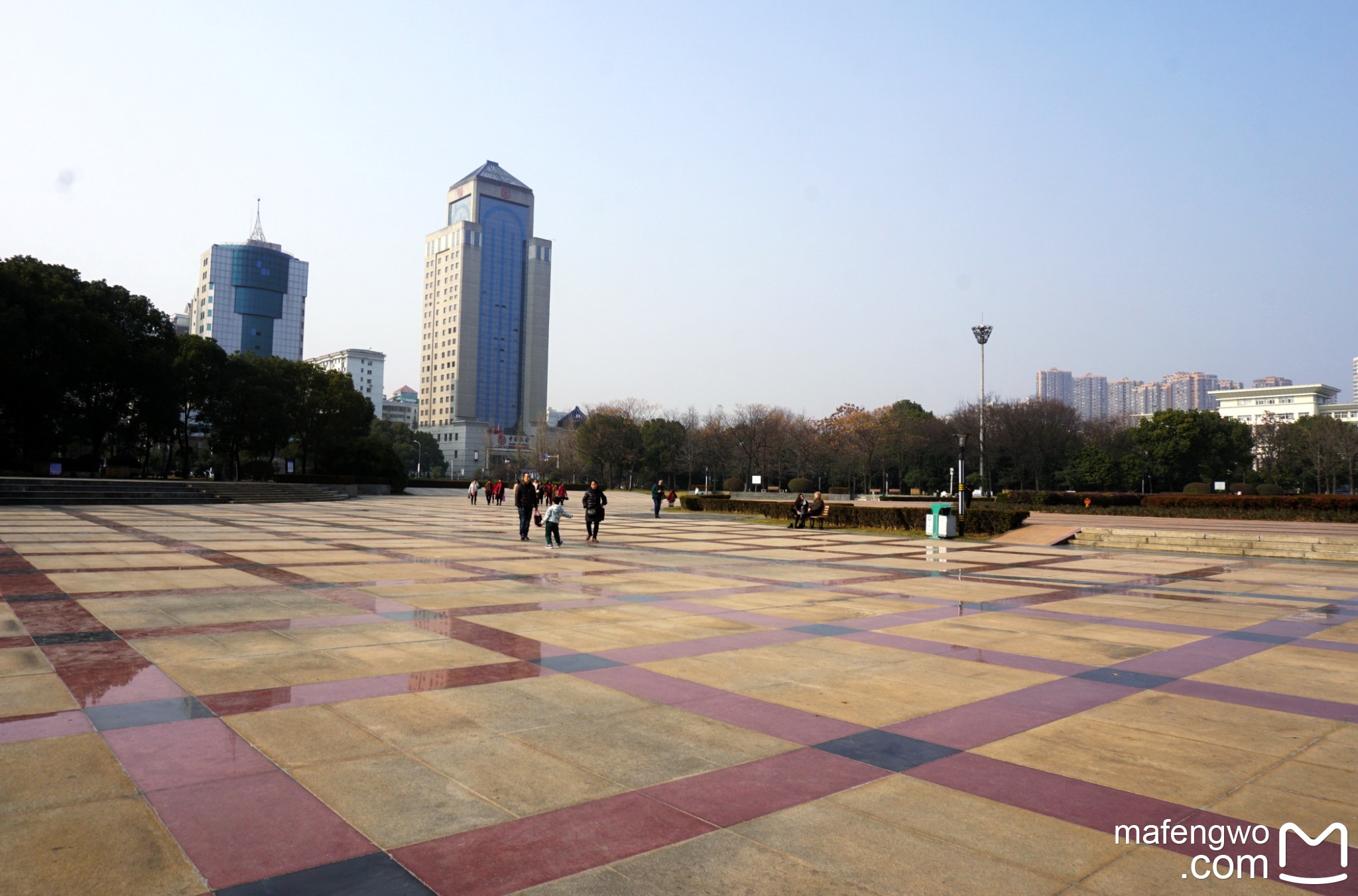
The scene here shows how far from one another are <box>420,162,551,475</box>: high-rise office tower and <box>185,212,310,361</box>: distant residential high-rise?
3453 cm

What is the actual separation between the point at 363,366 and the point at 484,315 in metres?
43.5

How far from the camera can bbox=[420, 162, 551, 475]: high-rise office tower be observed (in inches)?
5915

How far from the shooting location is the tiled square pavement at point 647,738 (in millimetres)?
3234

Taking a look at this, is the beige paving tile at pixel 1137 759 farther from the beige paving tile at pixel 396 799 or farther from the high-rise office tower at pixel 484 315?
the high-rise office tower at pixel 484 315

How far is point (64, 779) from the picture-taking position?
12.9 ft

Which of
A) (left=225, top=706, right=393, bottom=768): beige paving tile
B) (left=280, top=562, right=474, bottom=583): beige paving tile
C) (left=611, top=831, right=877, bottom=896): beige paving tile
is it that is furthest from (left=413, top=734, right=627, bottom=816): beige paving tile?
(left=280, top=562, right=474, bottom=583): beige paving tile

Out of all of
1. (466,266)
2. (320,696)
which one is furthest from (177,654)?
(466,266)

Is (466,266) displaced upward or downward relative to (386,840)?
upward

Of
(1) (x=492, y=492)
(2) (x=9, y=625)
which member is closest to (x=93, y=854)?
(2) (x=9, y=625)

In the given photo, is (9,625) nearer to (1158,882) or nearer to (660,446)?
(1158,882)

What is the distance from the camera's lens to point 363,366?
179 metres

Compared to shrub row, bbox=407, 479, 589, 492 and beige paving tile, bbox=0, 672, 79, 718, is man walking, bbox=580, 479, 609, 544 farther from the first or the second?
shrub row, bbox=407, 479, 589, 492

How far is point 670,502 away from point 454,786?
122 ft

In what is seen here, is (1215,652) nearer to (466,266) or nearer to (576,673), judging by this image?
(576,673)
